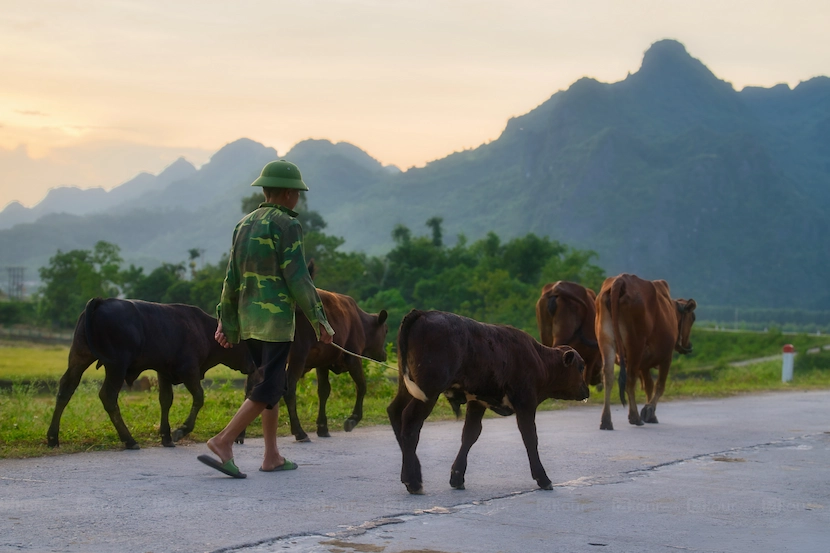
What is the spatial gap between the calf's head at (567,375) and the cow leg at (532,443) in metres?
0.52

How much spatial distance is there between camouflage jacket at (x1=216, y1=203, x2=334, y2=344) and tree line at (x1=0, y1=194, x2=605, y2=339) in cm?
6061

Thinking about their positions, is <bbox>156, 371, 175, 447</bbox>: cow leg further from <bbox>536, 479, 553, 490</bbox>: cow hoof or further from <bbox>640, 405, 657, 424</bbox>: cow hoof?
<bbox>640, 405, 657, 424</bbox>: cow hoof

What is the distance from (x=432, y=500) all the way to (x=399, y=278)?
7779cm

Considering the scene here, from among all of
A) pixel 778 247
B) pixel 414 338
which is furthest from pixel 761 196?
pixel 414 338

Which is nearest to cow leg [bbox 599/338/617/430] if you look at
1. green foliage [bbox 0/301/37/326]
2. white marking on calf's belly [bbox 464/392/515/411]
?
white marking on calf's belly [bbox 464/392/515/411]

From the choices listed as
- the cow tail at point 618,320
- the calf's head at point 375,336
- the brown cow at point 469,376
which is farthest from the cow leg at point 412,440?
the cow tail at point 618,320

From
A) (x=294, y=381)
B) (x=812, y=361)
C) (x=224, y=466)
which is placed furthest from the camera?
(x=812, y=361)

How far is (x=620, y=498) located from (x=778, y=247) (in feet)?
601

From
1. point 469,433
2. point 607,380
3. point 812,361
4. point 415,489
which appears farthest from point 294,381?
point 812,361

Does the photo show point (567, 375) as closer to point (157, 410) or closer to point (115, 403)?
point (115, 403)

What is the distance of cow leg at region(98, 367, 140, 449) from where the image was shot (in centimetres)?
842

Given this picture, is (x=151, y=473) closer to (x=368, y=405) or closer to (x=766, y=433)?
(x=368, y=405)

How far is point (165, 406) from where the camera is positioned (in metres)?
8.90

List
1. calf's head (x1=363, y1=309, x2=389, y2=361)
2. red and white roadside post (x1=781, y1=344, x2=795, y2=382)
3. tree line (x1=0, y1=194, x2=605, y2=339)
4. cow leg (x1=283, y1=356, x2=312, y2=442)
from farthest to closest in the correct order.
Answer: tree line (x1=0, y1=194, x2=605, y2=339)
red and white roadside post (x1=781, y1=344, x2=795, y2=382)
calf's head (x1=363, y1=309, x2=389, y2=361)
cow leg (x1=283, y1=356, x2=312, y2=442)
